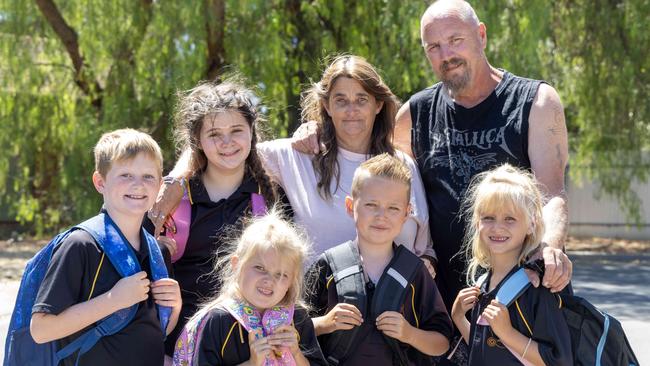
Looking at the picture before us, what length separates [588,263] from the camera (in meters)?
14.2

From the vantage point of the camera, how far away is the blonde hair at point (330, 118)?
3.54 metres

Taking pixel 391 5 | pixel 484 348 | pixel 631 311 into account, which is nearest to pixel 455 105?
pixel 484 348

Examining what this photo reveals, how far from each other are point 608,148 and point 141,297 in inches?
483

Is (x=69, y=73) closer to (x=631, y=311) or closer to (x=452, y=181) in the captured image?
(x=631, y=311)

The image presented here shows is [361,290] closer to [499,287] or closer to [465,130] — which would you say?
Answer: [499,287]

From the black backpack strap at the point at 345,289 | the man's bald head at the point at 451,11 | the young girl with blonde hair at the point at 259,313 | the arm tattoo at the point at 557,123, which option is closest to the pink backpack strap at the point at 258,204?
the young girl with blonde hair at the point at 259,313

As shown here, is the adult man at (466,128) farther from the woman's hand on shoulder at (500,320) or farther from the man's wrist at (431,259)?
the woman's hand on shoulder at (500,320)

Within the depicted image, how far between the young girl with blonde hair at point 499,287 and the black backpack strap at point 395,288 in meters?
0.24

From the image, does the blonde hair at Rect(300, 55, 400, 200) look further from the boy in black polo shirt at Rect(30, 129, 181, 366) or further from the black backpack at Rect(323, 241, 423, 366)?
the boy in black polo shirt at Rect(30, 129, 181, 366)

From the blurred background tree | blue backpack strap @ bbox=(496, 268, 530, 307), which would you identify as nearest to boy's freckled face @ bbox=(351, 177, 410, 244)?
blue backpack strap @ bbox=(496, 268, 530, 307)

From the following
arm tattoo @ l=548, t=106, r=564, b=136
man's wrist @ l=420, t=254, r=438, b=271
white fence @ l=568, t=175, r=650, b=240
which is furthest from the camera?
white fence @ l=568, t=175, r=650, b=240

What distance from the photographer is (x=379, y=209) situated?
3.21m

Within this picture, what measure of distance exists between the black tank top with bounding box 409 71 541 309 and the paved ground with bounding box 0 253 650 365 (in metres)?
3.70

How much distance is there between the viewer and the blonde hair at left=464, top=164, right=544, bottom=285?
3.10 m
